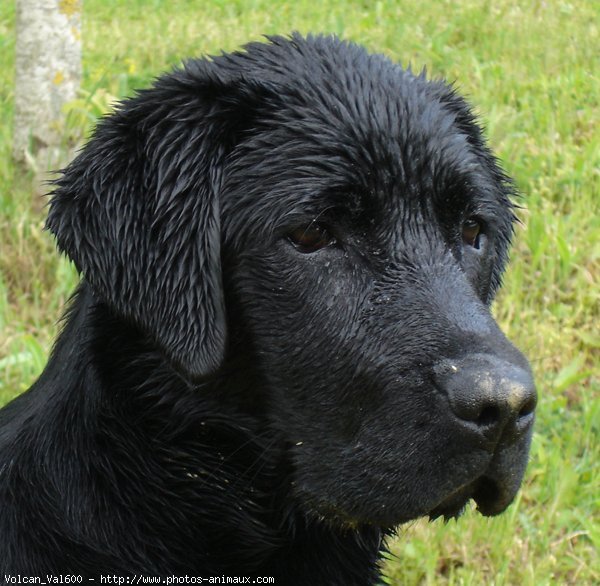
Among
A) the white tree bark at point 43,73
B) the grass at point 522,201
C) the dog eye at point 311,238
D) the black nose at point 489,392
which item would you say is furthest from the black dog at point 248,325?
the white tree bark at point 43,73

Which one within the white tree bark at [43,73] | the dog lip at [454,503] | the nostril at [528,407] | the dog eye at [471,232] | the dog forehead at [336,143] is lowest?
the white tree bark at [43,73]

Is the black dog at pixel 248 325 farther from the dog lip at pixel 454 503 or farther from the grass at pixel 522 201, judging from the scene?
the grass at pixel 522 201

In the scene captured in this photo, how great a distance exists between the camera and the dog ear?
2723 millimetres

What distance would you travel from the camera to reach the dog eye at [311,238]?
8.95ft

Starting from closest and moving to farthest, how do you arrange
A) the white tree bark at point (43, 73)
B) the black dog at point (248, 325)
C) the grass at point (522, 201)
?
the black dog at point (248, 325) → the grass at point (522, 201) → the white tree bark at point (43, 73)

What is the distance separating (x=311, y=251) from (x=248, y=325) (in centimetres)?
28

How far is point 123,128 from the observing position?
286 centimetres

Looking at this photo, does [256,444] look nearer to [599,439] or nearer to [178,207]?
[178,207]

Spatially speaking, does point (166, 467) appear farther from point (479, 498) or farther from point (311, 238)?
point (479, 498)

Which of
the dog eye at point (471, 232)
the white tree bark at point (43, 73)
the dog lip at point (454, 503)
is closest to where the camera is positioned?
the dog lip at point (454, 503)

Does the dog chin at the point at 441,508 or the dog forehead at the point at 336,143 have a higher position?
the dog forehead at the point at 336,143

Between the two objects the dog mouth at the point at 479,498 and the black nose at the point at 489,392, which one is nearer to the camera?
the black nose at the point at 489,392

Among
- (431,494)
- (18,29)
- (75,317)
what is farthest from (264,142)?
(18,29)

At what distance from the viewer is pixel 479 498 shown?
2.69 m
